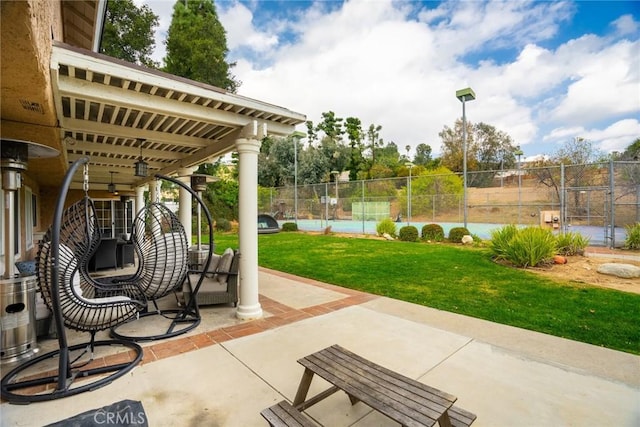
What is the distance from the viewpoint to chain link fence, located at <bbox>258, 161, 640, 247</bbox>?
10.2 m

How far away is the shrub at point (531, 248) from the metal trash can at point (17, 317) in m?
8.77

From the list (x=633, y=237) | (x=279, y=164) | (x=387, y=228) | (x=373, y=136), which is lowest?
(x=633, y=237)

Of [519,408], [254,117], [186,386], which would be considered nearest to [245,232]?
[254,117]

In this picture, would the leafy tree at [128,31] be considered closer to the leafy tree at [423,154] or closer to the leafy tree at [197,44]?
the leafy tree at [197,44]

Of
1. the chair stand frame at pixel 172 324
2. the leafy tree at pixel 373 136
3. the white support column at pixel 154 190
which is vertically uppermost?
the leafy tree at pixel 373 136

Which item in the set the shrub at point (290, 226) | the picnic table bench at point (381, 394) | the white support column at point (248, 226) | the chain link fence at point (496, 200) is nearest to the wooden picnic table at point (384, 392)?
the picnic table bench at point (381, 394)

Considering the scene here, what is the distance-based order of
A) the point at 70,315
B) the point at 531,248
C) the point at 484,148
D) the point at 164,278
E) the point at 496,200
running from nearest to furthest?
the point at 70,315 < the point at 164,278 < the point at 531,248 < the point at 496,200 < the point at 484,148

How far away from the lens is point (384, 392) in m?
1.66

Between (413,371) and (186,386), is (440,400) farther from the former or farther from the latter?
(186,386)

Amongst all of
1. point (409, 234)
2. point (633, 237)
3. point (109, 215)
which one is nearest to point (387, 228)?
point (409, 234)

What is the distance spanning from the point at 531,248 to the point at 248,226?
21.9 ft

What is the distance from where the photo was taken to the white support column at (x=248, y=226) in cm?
404

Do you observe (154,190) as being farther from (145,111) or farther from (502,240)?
(502,240)

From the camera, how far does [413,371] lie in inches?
106
